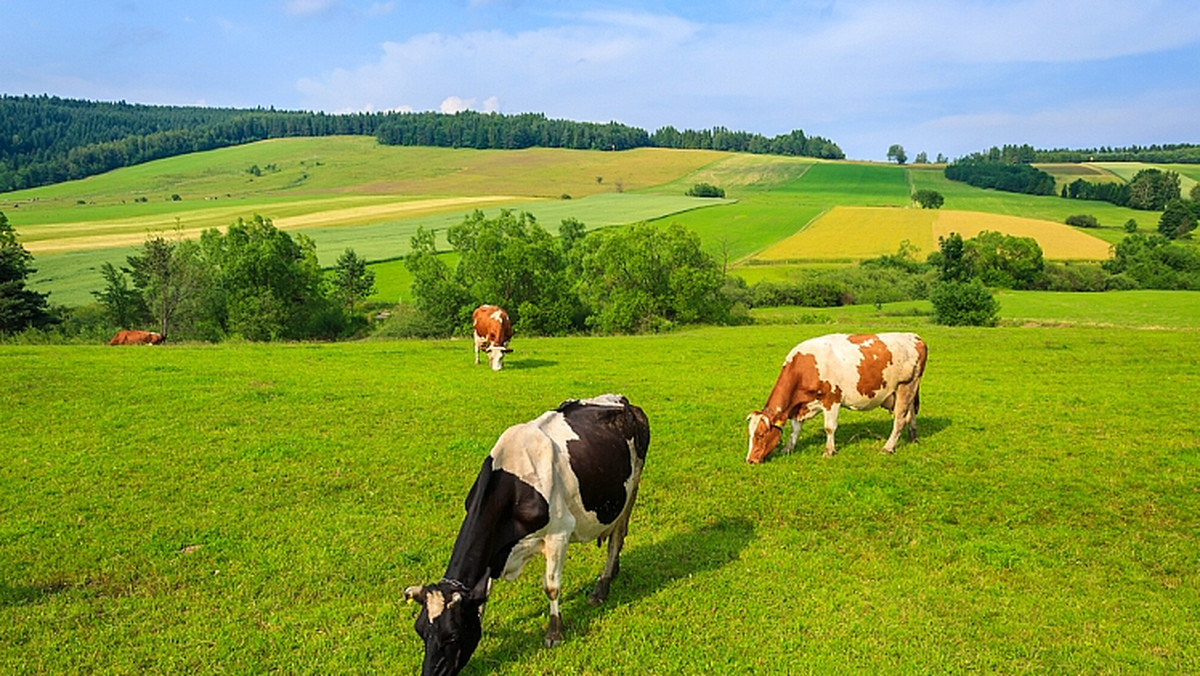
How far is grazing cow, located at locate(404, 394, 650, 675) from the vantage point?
6.60 m

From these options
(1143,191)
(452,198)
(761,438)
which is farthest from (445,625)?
(1143,191)

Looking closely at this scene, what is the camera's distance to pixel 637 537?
1038 centimetres

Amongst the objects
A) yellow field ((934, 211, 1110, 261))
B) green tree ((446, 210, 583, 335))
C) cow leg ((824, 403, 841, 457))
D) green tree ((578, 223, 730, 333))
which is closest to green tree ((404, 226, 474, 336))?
green tree ((446, 210, 583, 335))

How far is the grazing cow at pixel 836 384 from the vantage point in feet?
46.5

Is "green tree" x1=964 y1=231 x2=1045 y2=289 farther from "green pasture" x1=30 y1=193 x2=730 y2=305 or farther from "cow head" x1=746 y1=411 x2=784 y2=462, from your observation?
"cow head" x1=746 y1=411 x2=784 y2=462

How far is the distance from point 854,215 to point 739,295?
189 ft

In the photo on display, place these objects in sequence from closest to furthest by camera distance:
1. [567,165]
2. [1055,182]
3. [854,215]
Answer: [854,215] → [1055,182] → [567,165]

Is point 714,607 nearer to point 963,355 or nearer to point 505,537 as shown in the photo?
point 505,537

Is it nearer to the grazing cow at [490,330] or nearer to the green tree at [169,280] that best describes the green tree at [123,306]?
the green tree at [169,280]

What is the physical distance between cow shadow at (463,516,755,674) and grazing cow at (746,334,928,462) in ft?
11.3

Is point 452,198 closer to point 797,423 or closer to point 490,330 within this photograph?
point 490,330

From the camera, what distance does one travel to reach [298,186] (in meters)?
149

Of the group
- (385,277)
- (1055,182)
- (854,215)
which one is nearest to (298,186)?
(385,277)

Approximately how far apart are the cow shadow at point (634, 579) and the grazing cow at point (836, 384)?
3.46 m
